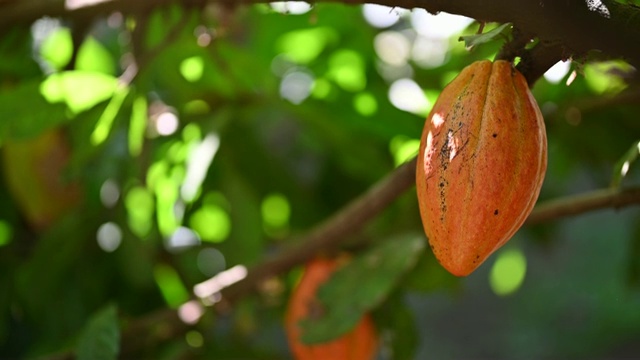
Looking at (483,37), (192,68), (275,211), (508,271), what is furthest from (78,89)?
(508,271)

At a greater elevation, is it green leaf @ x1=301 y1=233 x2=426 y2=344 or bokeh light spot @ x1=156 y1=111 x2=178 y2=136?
green leaf @ x1=301 y1=233 x2=426 y2=344

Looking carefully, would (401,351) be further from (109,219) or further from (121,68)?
(121,68)

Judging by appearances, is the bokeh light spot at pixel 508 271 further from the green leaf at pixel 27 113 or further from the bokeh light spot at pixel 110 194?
the green leaf at pixel 27 113

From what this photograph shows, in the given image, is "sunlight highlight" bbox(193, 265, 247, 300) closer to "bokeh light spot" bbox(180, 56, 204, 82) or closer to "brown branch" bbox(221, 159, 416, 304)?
"brown branch" bbox(221, 159, 416, 304)

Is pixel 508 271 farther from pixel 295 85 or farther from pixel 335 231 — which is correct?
pixel 335 231

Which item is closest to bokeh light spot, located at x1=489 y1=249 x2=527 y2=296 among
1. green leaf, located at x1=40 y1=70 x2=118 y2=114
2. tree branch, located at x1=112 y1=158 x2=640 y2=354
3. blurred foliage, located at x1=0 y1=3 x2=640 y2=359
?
blurred foliage, located at x1=0 y1=3 x2=640 y2=359

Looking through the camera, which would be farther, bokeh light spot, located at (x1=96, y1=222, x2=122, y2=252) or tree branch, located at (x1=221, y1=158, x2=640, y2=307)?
bokeh light spot, located at (x1=96, y1=222, x2=122, y2=252)
